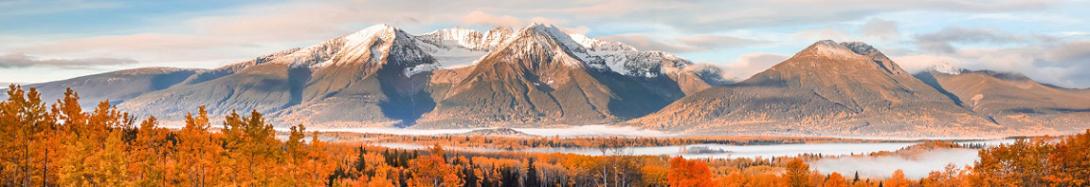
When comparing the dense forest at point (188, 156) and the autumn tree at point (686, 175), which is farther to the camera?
the autumn tree at point (686, 175)

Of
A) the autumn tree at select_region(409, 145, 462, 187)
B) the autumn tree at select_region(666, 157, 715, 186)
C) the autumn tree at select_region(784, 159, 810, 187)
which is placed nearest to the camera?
the autumn tree at select_region(784, 159, 810, 187)

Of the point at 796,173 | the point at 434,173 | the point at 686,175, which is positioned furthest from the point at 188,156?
the point at 686,175

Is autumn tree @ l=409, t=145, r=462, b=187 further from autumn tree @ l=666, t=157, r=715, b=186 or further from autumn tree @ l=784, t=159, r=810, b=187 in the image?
autumn tree @ l=784, t=159, r=810, b=187

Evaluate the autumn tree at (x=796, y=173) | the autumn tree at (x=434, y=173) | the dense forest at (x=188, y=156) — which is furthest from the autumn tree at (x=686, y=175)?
the dense forest at (x=188, y=156)

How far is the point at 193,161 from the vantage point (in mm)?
93250

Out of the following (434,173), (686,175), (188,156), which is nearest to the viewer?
(188,156)

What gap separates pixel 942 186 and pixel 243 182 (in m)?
120

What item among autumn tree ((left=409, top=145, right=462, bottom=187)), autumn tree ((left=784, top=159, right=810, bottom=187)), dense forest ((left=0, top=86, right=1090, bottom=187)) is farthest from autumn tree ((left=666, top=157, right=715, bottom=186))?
dense forest ((left=0, top=86, right=1090, bottom=187))

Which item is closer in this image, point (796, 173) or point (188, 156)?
point (188, 156)

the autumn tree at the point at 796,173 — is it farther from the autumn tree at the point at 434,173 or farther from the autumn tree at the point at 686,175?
the autumn tree at the point at 434,173

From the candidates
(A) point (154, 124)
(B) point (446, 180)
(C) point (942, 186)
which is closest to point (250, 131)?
(A) point (154, 124)

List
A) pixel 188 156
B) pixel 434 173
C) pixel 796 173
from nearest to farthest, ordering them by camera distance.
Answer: pixel 188 156 < pixel 796 173 < pixel 434 173

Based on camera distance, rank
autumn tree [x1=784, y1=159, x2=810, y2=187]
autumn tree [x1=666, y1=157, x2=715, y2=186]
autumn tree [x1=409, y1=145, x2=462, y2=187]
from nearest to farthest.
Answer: autumn tree [x1=784, y1=159, x2=810, y2=187] → autumn tree [x1=409, y1=145, x2=462, y2=187] → autumn tree [x1=666, y1=157, x2=715, y2=186]

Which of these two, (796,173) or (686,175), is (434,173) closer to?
(686,175)
